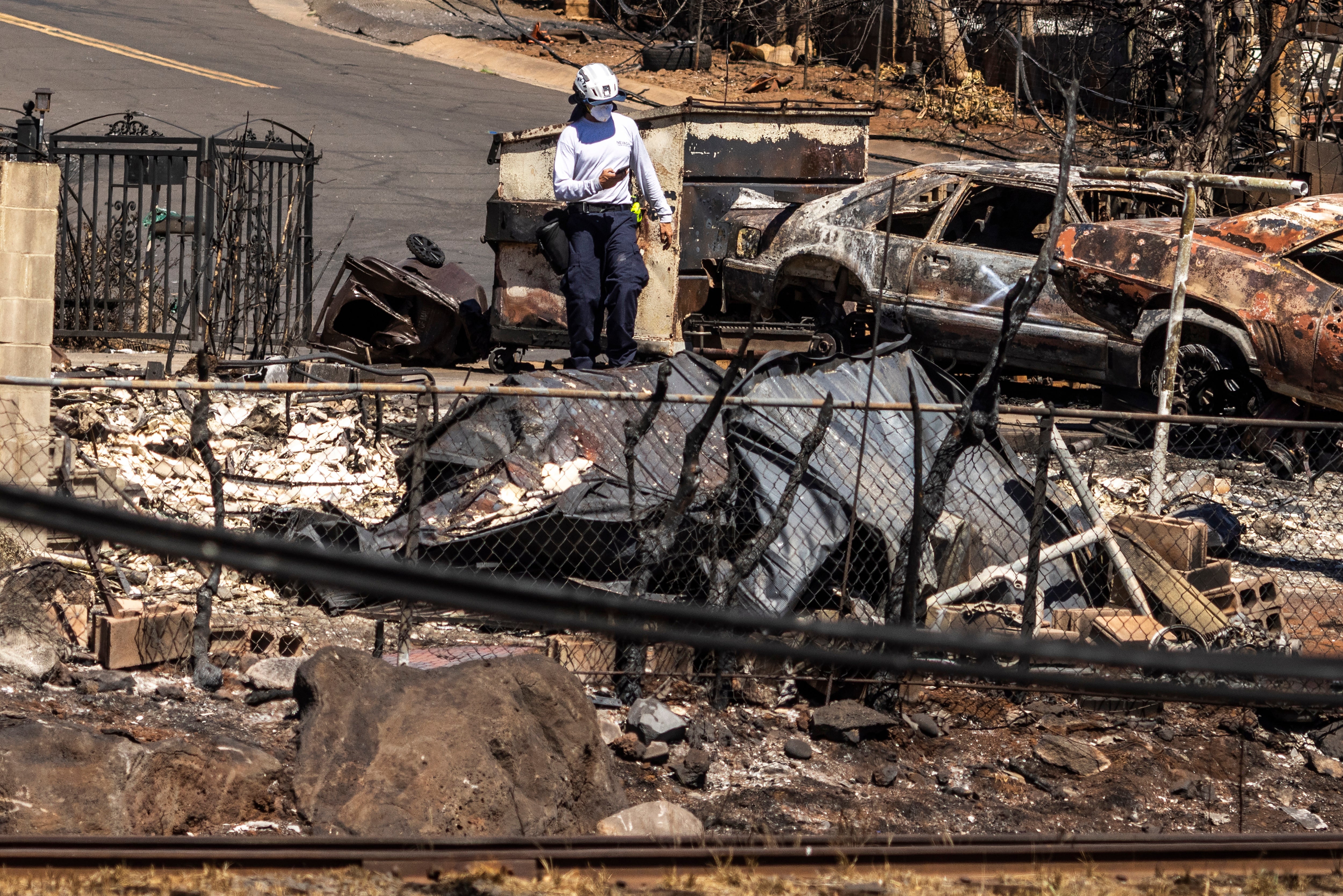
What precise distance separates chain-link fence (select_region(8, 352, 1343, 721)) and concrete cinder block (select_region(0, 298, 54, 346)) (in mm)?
456

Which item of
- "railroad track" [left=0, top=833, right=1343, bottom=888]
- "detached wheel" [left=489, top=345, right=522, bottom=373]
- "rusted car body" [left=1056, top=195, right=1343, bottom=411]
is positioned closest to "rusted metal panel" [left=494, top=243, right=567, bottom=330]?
"detached wheel" [left=489, top=345, right=522, bottom=373]

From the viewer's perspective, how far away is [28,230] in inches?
253

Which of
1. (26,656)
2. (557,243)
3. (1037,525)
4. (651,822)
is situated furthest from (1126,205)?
(26,656)

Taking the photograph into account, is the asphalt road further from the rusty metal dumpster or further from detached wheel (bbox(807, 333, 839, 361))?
detached wheel (bbox(807, 333, 839, 361))

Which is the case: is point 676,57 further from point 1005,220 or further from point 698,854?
point 698,854

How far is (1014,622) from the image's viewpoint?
225 inches

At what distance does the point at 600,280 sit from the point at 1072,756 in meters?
4.24

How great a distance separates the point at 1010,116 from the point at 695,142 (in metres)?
11.3

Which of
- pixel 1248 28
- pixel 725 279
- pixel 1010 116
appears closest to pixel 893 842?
pixel 725 279

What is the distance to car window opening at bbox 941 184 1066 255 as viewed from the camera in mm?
9758

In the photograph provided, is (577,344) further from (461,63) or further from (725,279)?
(461,63)

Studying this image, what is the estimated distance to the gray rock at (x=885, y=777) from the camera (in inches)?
197

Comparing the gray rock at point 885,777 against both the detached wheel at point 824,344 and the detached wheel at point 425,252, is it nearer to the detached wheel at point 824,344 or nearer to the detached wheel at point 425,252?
the detached wheel at point 824,344

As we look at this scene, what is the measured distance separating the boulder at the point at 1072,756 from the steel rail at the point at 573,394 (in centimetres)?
124
